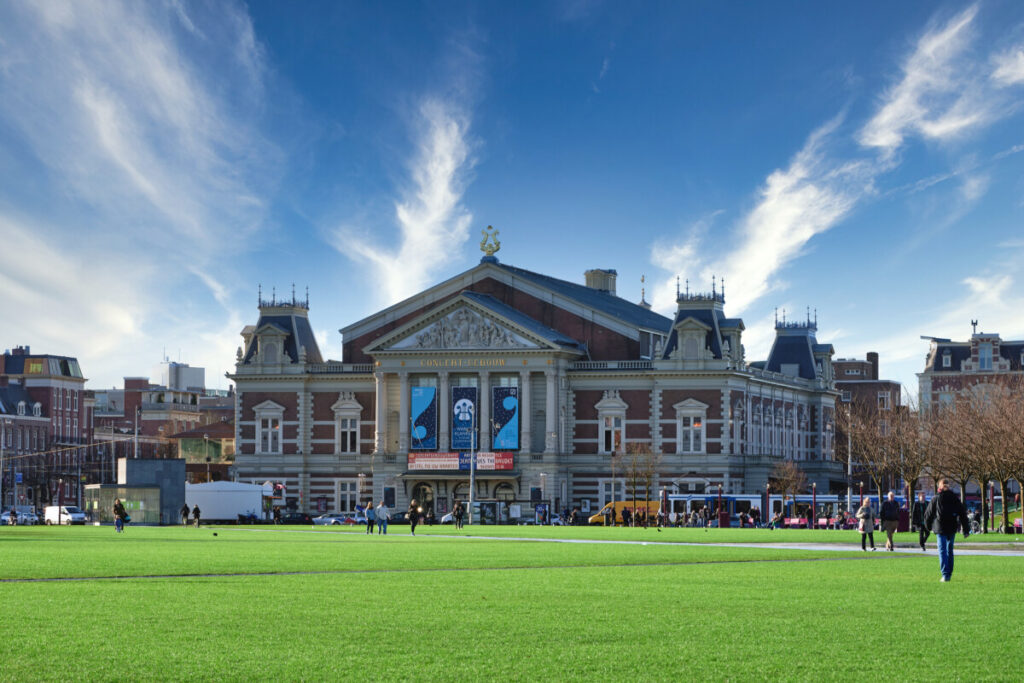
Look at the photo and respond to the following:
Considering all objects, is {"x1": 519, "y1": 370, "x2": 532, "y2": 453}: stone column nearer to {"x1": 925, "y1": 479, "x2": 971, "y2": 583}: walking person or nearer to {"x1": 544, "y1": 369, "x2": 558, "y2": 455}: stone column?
{"x1": 544, "y1": 369, "x2": 558, "y2": 455}: stone column

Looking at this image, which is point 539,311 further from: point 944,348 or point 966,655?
point 966,655

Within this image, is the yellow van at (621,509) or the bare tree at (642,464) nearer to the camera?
the yellow van at (621,509)

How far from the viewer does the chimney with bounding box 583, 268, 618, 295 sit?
13550 cm

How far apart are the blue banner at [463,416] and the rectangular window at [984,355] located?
59.7 m

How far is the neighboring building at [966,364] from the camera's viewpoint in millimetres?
147000

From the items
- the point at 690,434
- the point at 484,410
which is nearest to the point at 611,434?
the point at 690,434

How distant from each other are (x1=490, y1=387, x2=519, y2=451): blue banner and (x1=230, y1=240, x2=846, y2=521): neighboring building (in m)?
0.09

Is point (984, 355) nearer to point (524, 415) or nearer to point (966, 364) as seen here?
point (966, 364)

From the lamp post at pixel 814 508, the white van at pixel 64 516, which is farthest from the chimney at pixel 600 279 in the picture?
the white van at pixel 64 516

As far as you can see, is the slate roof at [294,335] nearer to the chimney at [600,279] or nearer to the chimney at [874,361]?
the chimney at [600,279]

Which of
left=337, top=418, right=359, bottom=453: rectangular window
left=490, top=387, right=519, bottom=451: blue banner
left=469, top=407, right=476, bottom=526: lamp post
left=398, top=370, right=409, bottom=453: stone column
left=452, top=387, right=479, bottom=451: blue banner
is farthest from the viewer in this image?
left=337, top=418, right=359, bottom=453: rectangular window

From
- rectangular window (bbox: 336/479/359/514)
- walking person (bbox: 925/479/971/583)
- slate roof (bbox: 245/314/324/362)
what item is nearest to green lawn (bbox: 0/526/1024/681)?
walking person (bbox: 925/479/971/583)

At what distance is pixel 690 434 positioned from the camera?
110 metres

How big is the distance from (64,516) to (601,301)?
44.6 m
